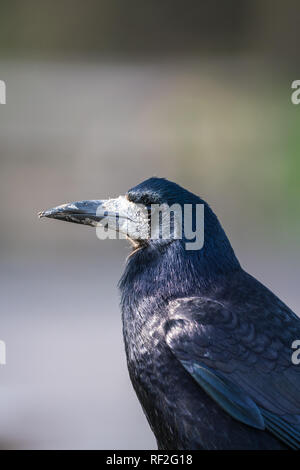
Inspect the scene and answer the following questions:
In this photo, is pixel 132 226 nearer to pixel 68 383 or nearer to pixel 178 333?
pixel 178 333

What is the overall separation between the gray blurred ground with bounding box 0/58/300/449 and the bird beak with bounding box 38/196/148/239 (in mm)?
2823

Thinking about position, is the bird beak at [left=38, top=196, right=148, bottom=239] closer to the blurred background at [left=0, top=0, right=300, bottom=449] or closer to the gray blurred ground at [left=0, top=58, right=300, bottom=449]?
the blurred background at [left=0, top=0, right=300, bottom=449]

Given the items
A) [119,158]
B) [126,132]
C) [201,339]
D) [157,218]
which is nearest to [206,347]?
[201,339]

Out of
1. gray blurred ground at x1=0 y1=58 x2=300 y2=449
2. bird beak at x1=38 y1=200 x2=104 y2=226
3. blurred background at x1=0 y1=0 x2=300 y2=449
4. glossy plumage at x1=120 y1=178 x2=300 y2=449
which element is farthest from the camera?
gray blurred ground at x1=0 y1=58 x2=300 y2=449

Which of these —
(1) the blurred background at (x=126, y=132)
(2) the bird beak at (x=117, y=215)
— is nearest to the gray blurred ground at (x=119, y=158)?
(1) the blurred background at (x=126, y=132)

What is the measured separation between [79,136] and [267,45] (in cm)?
153

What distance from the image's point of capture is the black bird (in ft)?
4.47

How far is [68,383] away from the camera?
332 centimetres

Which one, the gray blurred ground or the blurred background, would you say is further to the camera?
the gray blurred ground

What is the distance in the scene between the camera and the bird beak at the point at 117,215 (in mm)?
1507

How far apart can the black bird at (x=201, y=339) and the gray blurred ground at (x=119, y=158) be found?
285 centimetres

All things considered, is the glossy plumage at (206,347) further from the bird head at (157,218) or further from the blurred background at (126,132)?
the blurred background at (126,132)

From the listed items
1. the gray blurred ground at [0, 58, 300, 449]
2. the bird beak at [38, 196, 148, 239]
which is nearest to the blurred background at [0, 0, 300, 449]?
the gray blurred ground at [0, 58, 300, 449]

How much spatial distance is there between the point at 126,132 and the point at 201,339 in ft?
13.0
